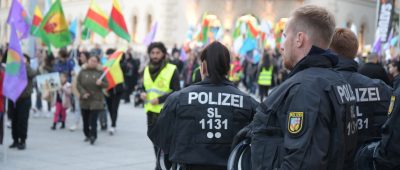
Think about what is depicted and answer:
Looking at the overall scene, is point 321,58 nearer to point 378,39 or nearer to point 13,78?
point 13,78

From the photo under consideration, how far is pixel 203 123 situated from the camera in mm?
4258

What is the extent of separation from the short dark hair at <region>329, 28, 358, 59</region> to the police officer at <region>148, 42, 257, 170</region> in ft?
2.97

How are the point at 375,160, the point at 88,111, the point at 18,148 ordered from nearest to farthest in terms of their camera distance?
the point at 375,160, the point at 18,148, the point at 88,111

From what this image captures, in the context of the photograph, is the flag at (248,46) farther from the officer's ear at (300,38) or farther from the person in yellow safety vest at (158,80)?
the officer's ear at (300,38)

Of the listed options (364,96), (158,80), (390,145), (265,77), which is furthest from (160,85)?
(265,77)

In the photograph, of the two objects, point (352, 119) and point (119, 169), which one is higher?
point (352, 119)

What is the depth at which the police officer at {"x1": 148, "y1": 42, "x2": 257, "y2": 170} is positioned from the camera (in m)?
4.23

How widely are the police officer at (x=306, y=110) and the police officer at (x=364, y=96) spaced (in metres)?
1.35

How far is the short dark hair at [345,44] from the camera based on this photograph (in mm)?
4695

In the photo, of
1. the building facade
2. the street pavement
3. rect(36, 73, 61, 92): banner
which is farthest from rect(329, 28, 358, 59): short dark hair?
the building facade

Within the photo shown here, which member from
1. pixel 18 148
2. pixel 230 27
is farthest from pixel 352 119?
pixel 230 27

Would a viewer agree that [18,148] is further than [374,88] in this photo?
Yes

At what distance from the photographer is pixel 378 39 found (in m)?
24.2

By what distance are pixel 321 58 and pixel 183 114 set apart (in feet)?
5.23
